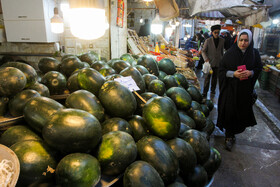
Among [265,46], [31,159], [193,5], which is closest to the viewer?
[31,159]

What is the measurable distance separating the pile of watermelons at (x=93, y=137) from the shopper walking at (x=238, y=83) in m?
1.68

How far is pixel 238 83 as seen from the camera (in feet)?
11.2

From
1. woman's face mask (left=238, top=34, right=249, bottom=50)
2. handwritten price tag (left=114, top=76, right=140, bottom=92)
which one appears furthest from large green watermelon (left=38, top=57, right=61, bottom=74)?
woman's face mask (left=238, top=34, right=249, bottom=50)

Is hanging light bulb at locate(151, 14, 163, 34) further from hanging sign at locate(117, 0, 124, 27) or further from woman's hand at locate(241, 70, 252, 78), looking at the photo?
woman's hand at locate(241, 70, 252, 78)

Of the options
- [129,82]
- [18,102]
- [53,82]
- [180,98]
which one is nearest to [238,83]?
[180,98]

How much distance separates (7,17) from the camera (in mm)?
5734

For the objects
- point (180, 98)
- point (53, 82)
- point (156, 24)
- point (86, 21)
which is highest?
point (156, 24)

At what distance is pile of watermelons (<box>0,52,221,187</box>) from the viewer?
120 cm

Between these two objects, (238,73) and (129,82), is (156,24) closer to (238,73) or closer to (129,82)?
(238,73)


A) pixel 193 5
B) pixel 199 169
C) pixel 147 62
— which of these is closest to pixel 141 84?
pixel 147 62

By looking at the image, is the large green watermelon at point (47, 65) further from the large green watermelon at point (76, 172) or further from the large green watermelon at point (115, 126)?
the large green watermelon at point (76, 172)

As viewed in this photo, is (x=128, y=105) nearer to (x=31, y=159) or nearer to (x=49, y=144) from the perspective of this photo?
(x=49, y=144)

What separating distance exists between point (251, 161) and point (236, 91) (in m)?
1.26

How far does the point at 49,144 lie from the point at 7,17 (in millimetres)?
6143
